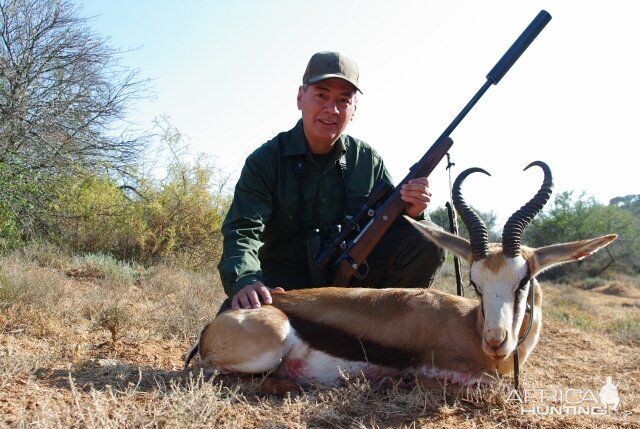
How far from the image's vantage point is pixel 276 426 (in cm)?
307

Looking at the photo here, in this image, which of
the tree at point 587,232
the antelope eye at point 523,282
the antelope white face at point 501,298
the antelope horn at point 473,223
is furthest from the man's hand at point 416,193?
the tree at point 587,232

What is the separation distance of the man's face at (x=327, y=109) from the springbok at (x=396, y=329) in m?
1.58

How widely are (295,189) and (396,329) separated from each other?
1870 millimetres

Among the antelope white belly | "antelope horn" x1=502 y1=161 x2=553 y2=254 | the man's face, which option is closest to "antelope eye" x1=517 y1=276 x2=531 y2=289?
"antelope horn" x1=502 y1=161 x2=553 y2=254

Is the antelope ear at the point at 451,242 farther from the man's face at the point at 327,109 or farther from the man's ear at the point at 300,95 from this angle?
the man's ear at the point at 300,95

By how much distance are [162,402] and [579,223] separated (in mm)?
26429

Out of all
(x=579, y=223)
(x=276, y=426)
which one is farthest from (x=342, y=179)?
(x=579, y=223)

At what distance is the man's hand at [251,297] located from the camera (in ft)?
13.4

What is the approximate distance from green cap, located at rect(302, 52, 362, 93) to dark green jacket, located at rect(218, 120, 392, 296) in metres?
0.56

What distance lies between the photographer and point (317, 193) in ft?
18.0

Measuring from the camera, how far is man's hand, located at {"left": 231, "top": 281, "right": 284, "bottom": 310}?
4094 mm

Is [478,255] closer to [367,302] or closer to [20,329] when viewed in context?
[367,302]

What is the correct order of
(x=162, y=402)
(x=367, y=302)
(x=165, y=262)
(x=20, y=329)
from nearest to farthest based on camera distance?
(x=162, y=402)
(x=367, y=302)
(x=20, y=329)
(x=165, y=262)

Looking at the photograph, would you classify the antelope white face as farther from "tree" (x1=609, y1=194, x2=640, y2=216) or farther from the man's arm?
"tree" (x1=609, y1=194, x2=640, y2=216)
